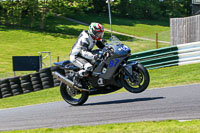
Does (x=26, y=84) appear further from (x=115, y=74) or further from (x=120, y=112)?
(x=120, y=112)

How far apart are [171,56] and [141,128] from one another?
10.4 meters

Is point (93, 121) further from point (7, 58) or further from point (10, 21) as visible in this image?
point (10, 21)

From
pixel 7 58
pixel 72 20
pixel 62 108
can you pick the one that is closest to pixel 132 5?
pixel 72 20

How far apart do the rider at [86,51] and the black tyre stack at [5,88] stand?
831 centimetres

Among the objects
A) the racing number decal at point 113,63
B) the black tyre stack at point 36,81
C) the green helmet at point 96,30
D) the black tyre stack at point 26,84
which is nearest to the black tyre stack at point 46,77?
the black tyre stack at point 36,81

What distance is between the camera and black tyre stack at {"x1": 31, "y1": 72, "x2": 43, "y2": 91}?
1559cm

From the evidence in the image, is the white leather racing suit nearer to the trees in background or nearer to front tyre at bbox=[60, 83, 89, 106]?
front tyre at bbox=[60, 83, 89, 106]

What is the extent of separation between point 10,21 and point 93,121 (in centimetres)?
4173

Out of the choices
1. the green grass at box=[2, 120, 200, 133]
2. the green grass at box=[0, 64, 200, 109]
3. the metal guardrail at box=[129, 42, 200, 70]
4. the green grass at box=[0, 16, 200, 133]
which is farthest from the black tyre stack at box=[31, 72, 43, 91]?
the green grass at box=[2, 120, 200, 133]

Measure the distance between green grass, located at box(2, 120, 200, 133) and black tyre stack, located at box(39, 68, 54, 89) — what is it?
944cm

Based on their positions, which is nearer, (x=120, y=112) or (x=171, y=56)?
(x=120, y=112)

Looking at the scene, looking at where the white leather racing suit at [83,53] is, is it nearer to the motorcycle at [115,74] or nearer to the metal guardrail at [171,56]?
the motorcycle at [115,74]

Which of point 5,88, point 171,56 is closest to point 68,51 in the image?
point 5,88

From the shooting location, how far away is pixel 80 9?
50000mm
